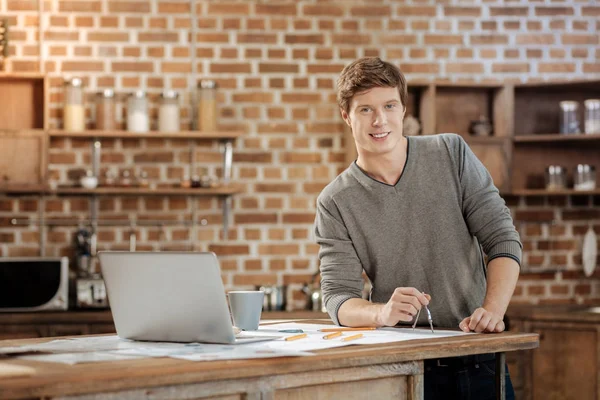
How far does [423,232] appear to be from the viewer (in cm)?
235

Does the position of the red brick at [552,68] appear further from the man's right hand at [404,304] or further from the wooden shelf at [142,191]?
the man's right hand at [404,304]

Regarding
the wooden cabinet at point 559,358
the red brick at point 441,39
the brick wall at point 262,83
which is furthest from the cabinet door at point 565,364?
the red brick at point 441,39

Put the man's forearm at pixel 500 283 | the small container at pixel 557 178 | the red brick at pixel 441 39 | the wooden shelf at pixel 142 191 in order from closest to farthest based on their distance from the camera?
the man's forearm at pixel 500 283, the wooden shelf at pixel 142 191, the small container at pixel 557 178, the red brick at pixel 441 39

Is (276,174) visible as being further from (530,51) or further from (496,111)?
(530,51)

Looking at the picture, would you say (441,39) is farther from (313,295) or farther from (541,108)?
(313,295)

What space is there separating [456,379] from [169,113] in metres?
2.75

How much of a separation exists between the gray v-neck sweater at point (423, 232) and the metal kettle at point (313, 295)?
1984 millimetres

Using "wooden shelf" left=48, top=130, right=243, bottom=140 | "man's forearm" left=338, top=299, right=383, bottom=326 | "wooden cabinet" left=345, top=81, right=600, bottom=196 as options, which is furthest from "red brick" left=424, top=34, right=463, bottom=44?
"man's forearm" left=338, top=299, right=383, bottom=326

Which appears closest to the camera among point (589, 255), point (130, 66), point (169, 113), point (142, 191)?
point (142, 191)

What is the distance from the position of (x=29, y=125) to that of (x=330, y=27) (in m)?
1.67

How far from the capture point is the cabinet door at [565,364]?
161 inches

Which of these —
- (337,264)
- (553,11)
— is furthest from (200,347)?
(553,11)

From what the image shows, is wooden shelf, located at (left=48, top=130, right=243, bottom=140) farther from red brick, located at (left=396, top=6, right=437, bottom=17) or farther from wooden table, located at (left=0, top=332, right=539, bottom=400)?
wooden table, located at (left=0, top=332, right=539, bottom=400)

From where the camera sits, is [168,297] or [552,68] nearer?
[168,297]
